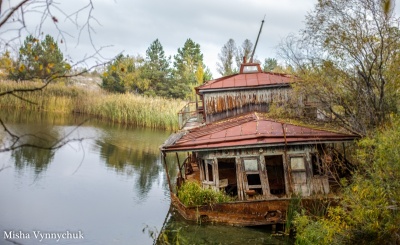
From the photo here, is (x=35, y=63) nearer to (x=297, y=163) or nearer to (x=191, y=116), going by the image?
(x=297, y=163)

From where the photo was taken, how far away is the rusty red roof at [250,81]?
59.6 feet

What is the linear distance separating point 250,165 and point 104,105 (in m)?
28.4

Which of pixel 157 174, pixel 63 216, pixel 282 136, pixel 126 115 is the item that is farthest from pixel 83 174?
pixel 126 115

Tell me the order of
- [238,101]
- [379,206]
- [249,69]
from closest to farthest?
[379,206], [238,101], [249,69]

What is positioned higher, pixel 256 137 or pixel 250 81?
pixel 250 81

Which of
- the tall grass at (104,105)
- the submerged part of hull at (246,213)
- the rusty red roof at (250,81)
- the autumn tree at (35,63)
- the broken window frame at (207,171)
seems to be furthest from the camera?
the tall grass at (104,105)

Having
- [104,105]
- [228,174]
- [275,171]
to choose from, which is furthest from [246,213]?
[104,105]

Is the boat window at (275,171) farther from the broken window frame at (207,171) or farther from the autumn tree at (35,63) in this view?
the autumn tree at (35,63)

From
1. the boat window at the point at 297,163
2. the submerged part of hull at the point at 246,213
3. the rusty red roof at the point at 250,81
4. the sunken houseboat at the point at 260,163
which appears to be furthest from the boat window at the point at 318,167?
the rusty red roof at the point at 250,81

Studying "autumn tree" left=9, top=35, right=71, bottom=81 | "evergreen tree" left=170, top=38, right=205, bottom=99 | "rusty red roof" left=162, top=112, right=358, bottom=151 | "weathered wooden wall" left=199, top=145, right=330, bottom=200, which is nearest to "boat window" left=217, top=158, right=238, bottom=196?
"weathered wooden wall" left=199, top=145, right=330, bottom=200

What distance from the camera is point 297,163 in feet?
41.7

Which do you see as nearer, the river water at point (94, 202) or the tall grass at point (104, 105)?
the river water at point (94, 202)

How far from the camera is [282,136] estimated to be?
12.6 metres

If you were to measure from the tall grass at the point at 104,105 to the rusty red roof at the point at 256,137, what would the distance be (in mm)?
20170
